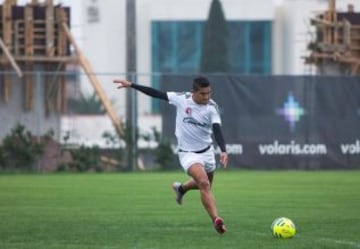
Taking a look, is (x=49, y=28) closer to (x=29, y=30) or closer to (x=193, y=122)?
(x=29, y=30)

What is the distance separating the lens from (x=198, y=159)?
13812 millimetres

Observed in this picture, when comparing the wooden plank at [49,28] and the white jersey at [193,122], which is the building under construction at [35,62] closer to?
the wooden plank at [49,28]

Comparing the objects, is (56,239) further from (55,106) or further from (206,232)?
(55,106)

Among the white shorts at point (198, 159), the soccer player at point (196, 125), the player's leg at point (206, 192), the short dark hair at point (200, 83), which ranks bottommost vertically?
the player's leg at point (206, 192)

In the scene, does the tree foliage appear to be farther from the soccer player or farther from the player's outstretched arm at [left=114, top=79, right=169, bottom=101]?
the soccer player

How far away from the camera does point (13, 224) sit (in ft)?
46.5

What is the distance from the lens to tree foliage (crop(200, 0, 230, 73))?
198 feet

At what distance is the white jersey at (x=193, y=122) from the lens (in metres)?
13.9

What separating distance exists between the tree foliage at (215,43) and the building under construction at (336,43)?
2236 centimetres

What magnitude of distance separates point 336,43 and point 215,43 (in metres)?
25.0

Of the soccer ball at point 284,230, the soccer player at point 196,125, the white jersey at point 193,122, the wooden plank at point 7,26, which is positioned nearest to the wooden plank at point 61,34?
the wooden plank at point 7,26

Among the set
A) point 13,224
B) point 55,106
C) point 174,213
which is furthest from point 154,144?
point 13,224

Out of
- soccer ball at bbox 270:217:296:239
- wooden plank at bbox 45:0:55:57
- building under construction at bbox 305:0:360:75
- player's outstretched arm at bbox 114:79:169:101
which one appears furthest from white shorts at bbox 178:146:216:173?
building under construction at bbox 305:0:360:75

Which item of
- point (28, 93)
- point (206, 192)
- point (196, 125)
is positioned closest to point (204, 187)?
point (206, 192)
